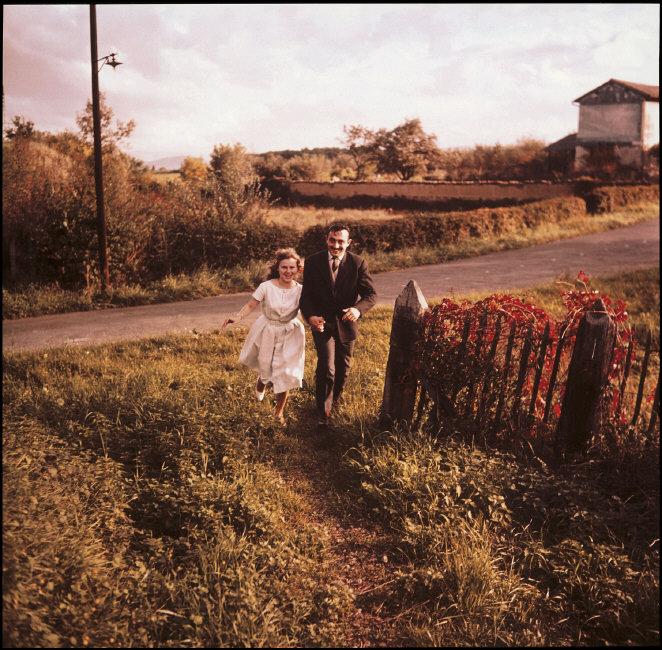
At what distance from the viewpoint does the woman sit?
600 centimetres

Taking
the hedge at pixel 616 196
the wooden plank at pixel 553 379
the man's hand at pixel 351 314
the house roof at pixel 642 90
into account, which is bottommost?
the wooden plank at pixel 553 379

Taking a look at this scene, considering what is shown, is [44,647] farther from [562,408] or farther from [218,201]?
[218,201]

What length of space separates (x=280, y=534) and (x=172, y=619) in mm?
971

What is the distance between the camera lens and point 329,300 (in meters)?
5.94

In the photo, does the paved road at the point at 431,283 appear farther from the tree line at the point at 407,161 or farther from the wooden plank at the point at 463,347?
the tree line at the point at 407,161

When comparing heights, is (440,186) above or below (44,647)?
above

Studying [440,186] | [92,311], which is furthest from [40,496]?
[440,186]

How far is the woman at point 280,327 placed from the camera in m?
6.00

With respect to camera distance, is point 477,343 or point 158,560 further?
point 477,343

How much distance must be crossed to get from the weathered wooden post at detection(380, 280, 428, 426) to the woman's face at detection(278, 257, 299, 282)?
42.1 inches

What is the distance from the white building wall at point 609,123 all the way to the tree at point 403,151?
10039 millimetres


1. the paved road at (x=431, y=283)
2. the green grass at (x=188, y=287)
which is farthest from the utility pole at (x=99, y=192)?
the paved road at (x=431, y=283)

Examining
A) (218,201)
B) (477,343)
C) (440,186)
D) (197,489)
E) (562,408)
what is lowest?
(197,489)

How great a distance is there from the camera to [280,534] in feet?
13.8
